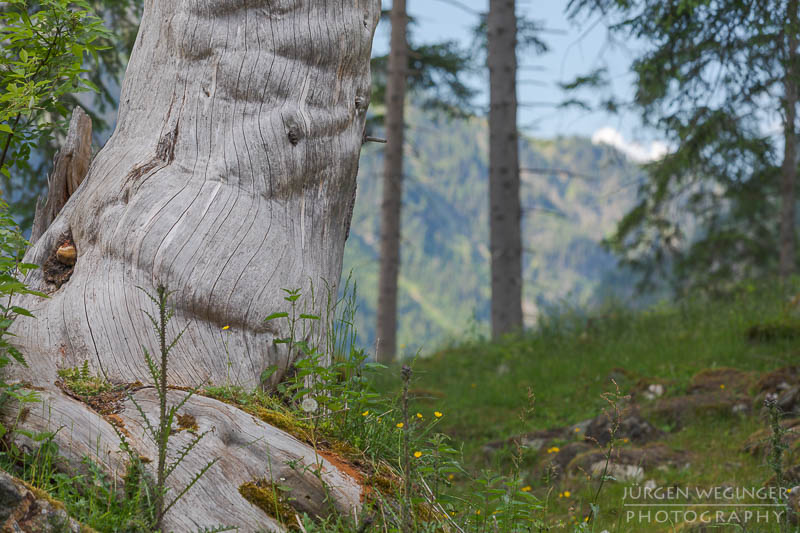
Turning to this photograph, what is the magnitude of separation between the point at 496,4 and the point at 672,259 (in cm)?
695

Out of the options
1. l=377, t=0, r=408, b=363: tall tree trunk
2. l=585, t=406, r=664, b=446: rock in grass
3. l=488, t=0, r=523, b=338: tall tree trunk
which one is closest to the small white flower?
l=585, t=406, r=664, b=446: rock in grass

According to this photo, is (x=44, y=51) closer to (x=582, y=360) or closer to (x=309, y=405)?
(x=309, y=405)

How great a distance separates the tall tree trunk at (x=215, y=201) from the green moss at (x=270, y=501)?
0.12 metres

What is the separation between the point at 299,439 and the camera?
2941mm

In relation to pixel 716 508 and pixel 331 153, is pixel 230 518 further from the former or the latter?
pixel 716 508

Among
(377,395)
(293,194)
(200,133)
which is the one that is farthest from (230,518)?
(200,133)

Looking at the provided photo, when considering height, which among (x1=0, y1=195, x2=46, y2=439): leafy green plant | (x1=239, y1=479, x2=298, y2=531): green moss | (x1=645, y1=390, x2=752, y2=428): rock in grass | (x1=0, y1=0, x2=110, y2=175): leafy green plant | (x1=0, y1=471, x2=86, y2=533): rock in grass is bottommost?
(x1=645, y1=390, x2=752, y2=428): rock in grass

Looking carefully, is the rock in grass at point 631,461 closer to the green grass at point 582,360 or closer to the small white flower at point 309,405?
the green grass at point 582,360

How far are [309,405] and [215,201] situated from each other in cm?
130

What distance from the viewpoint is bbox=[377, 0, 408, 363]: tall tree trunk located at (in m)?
13.5

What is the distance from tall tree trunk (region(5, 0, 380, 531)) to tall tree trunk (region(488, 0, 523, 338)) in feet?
28.7

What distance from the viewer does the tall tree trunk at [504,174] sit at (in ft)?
41.7

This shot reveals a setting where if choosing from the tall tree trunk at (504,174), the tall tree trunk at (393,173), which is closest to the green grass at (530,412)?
the tall tree trunk at (504,174)

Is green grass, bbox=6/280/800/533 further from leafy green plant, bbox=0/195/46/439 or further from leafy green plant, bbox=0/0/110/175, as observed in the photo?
leafy green plant, bbox=0/0/110/175
